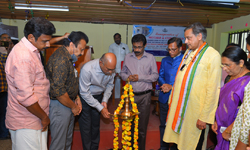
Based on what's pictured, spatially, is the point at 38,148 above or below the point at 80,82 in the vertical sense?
below

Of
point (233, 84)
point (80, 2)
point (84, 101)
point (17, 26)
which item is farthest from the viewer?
point (17, 26)

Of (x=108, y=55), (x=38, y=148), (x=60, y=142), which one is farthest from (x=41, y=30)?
(x=60, y=142)

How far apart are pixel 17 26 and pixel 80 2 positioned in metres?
3.42

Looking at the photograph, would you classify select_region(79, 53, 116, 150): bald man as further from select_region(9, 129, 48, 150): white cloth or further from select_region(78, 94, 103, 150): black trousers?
select_region(9, 129, 48, 150): white cloth

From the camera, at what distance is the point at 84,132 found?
2410mm

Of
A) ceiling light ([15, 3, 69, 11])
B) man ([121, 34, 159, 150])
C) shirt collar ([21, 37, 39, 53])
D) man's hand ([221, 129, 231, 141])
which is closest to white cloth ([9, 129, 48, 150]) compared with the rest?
shirt collar ([21, 37, 39, 53])

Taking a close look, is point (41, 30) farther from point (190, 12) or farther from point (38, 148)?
point (190, 12)

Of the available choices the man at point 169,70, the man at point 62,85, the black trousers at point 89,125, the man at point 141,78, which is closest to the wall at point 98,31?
the man at point 141,78

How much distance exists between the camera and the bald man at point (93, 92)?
86.2 inches

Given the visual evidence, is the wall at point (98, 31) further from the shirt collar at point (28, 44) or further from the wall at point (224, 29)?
the shirt collar at point (28, 44)

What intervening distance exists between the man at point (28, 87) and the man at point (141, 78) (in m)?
1.26

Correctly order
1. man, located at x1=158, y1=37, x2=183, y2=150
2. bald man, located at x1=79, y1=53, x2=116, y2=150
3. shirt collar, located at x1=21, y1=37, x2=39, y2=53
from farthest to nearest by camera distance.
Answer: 1. man, located at x1=158, y1=37, x2=183, y2=150
2. bald man, located at x1=79, y1=53, x2=116, y2=150
3. shirt collar, located at x1=21, y1=37, x2=39, y2=53

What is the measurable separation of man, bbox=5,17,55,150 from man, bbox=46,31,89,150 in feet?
0.50

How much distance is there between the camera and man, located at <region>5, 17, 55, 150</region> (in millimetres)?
1378
